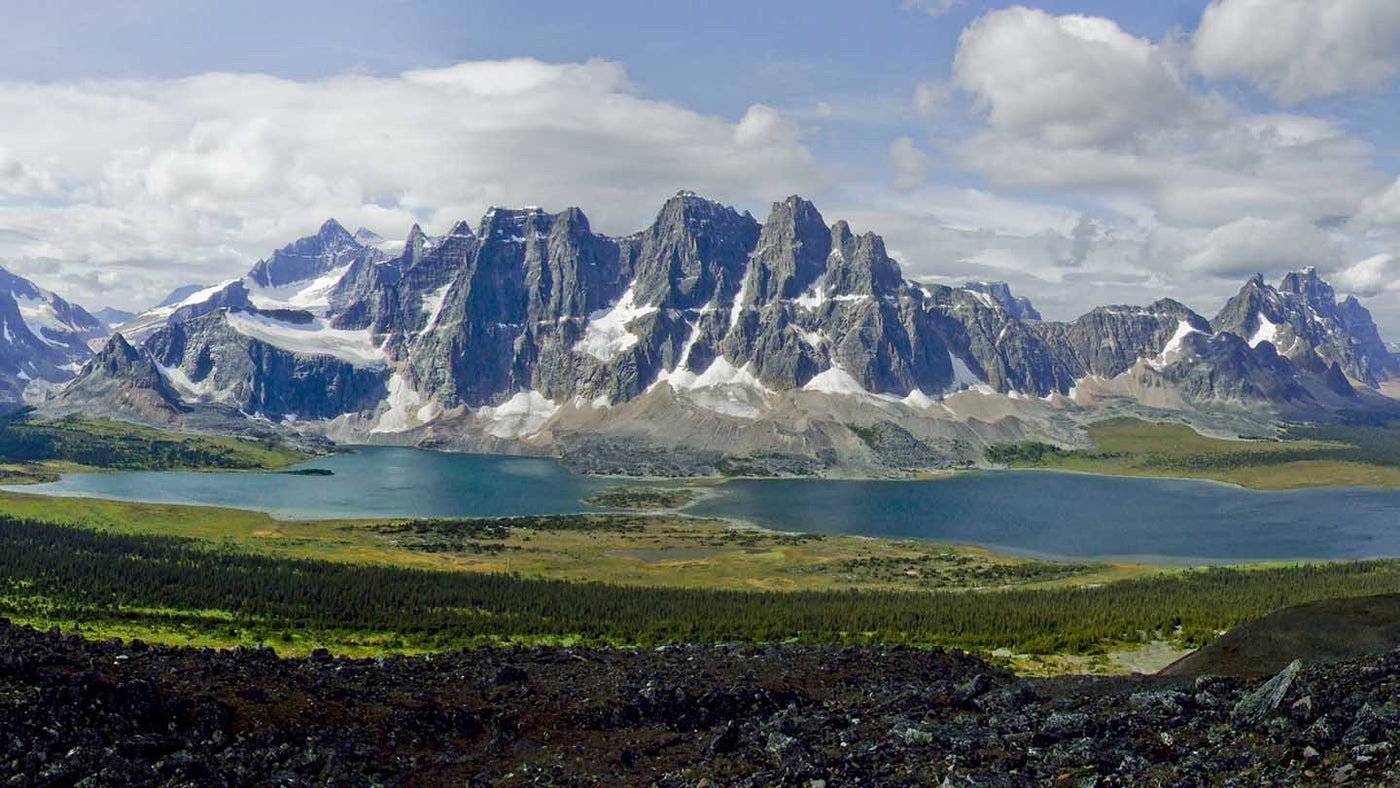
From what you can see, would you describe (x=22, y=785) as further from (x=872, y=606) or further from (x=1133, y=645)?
(x=872, y=606)

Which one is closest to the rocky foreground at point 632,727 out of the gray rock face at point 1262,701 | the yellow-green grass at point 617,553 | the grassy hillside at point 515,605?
the gray rock face at point 1262,701

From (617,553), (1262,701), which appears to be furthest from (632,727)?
(617,553)

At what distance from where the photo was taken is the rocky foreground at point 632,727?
82.9 ft

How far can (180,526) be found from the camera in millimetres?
178125

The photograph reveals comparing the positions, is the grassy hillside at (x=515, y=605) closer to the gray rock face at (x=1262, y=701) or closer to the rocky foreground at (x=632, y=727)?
the rocky foreground at (x=632, y=727)

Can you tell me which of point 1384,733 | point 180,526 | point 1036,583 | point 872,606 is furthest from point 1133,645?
point 180,526

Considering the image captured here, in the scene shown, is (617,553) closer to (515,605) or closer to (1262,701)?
(515,605)

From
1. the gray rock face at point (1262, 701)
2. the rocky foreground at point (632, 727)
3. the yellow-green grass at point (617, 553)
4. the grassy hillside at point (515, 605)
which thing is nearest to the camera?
the rocky foreground at point (632, 727)

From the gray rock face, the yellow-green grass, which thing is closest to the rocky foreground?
the gray rock face

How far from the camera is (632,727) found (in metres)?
35.2

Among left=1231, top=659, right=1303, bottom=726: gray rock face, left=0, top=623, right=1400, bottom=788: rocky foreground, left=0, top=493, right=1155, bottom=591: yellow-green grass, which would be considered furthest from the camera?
left=0, top=493, right=1155, bottom=591: yellow-green grass

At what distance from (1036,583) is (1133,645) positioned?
56.9 meters

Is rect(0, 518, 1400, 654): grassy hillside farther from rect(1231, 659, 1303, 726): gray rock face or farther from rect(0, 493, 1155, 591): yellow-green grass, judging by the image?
rect(1231, 659, 1303, 726): gray rock face

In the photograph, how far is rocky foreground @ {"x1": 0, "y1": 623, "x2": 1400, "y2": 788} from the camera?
25266 mm
